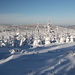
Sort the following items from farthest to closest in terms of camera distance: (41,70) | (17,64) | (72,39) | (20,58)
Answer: (72,39)
(20,58)
(17,64)
(41,70)

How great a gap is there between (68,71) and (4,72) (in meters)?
6.06

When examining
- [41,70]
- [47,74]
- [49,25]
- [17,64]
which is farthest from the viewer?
[49,25]

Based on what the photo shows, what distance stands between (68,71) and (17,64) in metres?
5.42

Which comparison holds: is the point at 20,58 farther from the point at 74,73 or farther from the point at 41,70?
the point at 74,73

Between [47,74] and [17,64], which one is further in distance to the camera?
[17,64]

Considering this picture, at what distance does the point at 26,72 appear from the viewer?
47.7 feet

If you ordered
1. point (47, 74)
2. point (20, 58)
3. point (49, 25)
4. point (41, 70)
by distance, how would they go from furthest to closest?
point (49, 25)
point (20, 58)
point (41, 70)
point (47, 74)

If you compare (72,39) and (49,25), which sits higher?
(49,25)

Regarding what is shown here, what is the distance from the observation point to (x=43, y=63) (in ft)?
59.0

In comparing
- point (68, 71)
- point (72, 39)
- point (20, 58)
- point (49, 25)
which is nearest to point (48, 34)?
point (49, 25)

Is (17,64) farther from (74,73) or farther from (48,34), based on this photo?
(48,34)

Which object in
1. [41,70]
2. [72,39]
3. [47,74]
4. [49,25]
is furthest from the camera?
[49,25]

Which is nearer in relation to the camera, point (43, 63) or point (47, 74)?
point (47, 74)

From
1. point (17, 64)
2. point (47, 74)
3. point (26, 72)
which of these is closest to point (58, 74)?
point (47, 74)
